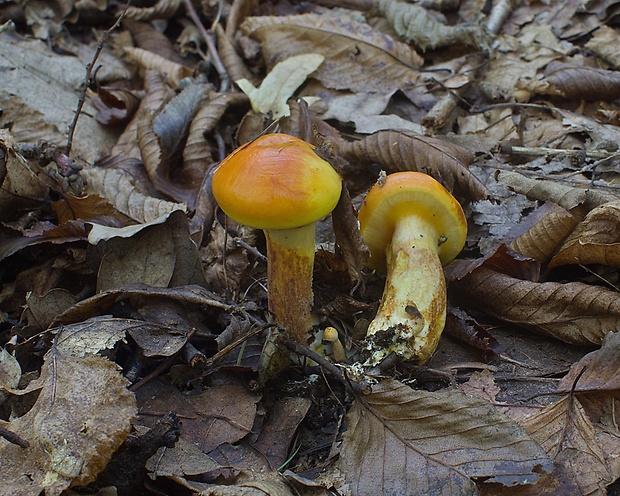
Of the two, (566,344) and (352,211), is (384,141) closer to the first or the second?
(352,211)

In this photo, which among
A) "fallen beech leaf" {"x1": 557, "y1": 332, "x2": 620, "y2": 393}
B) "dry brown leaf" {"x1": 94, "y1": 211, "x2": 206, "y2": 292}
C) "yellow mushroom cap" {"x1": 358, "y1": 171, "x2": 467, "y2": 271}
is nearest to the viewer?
"fallen beech leaf" {"x1": 557, "y1": 332, "x2": 620, "y2": 393}

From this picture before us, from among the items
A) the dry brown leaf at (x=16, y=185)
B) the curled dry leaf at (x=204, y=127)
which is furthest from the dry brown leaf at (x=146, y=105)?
the dry brown leaf at (x=16, y=185)

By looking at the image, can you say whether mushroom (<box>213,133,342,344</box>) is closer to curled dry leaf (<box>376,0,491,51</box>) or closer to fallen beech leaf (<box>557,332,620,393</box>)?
fallen beech leaf (<box>557,332,620,393</box>)

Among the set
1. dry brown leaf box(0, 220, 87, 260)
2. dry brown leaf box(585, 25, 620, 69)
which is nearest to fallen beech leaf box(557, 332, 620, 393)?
dry brown leaf box(0, 220, 87, 260)

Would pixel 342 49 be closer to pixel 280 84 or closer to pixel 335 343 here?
pixel 280 84

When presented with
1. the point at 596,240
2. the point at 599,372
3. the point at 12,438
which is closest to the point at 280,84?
the point at 596,240

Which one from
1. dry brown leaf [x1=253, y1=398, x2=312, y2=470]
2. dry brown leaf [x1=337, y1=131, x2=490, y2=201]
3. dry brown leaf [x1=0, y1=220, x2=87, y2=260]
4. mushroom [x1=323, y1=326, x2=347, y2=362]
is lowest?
dry brown leaf [x1=253, y1=398, x2=312, y2=470]

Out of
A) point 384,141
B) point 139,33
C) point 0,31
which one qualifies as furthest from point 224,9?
point 384,141
